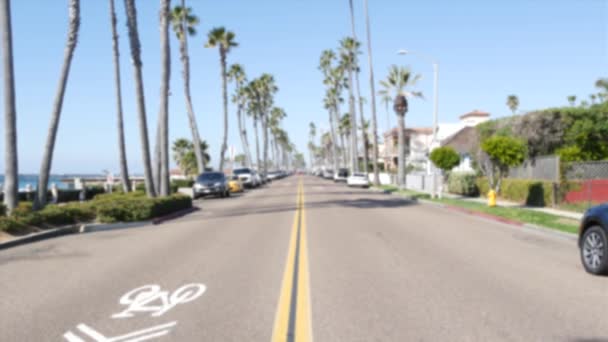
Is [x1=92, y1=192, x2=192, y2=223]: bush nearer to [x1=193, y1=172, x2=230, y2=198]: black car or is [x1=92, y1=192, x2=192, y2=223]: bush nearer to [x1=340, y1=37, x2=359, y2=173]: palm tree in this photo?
[x1=193, y1=172, x2=230, y2=198]: black car

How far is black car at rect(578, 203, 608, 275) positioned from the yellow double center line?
4386 mm

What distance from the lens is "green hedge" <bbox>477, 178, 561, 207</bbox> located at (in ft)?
81.1

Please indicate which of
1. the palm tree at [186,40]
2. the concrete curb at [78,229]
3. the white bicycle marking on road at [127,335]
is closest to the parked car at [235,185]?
the palm tree at [186,40]

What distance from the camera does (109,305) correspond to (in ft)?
24.5

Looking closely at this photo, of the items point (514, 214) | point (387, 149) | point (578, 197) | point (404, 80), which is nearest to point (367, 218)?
point (514, 214)

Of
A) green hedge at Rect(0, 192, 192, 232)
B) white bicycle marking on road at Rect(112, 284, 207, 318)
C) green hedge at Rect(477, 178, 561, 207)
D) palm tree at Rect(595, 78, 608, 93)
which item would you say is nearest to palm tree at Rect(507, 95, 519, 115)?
palm tree at Rect(595, 78, 608, 93)

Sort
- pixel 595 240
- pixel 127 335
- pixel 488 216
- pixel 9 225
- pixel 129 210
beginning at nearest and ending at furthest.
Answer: pixel 127 335, pixel 595 240, pixel 9 225, pixel 129 210, pixel 488 216

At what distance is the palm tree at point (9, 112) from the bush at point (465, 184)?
83.8 ft

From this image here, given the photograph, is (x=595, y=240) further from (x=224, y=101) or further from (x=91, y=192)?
(x=224, y=101)

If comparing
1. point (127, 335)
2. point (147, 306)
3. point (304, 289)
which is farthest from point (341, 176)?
point (127, 335)

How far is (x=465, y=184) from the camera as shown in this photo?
3591cm

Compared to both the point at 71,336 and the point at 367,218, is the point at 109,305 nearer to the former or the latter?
the point at 71,336

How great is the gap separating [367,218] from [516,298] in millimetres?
12753

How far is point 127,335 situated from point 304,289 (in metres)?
2.78
